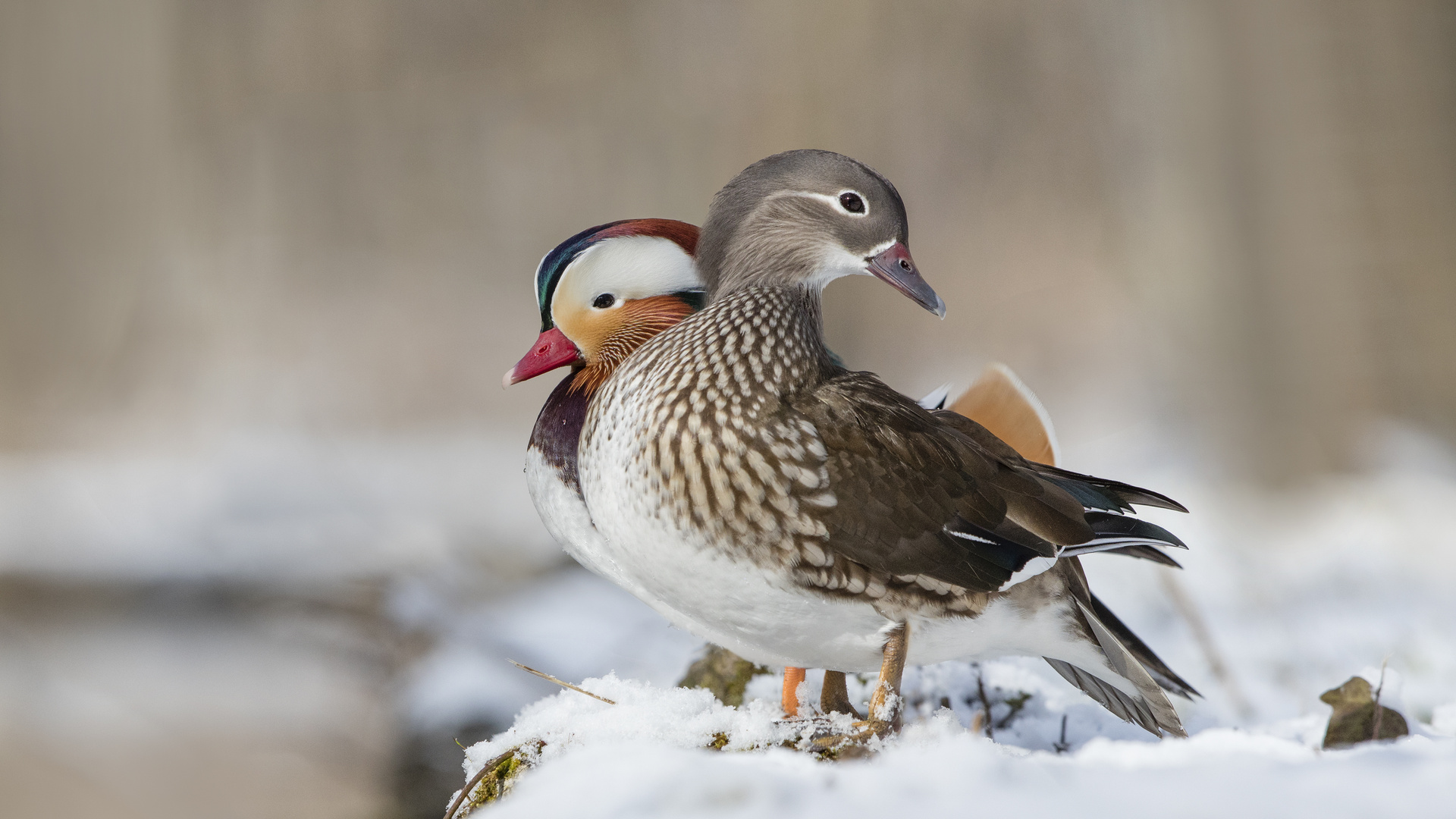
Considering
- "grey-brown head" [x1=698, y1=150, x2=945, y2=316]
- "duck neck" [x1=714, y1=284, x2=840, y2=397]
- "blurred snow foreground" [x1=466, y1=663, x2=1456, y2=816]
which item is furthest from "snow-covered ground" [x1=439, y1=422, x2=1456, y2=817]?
"grey-brown head" [x1=698, y1=150, x2=945, y2=316]

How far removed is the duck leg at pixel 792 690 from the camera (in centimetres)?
109

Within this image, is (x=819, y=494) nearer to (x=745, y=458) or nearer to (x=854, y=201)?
(x=745, y=458)

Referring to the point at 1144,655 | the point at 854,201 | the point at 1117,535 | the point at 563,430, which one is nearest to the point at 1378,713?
the point at 1144,655

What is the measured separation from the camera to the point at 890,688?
909mm

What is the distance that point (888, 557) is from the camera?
0.91m

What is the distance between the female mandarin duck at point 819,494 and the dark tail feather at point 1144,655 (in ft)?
0.09

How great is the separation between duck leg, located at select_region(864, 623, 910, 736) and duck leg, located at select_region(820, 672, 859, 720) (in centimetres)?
18

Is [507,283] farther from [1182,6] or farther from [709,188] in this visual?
[1182,6]

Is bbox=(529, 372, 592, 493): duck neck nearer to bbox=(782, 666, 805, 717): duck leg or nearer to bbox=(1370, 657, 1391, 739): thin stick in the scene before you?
bbox=(782, 666, 805, 717): duck leg

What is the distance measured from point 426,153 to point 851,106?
57.9 inches

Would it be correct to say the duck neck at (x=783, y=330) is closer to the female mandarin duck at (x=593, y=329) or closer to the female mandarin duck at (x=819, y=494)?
the female mandarin duck at (x=819, y=494)

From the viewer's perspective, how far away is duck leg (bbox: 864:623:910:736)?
2.97 ft

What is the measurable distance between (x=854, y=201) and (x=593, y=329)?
350 millimetres

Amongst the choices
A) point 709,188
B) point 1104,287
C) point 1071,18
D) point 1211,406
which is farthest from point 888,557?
point 1071,18
